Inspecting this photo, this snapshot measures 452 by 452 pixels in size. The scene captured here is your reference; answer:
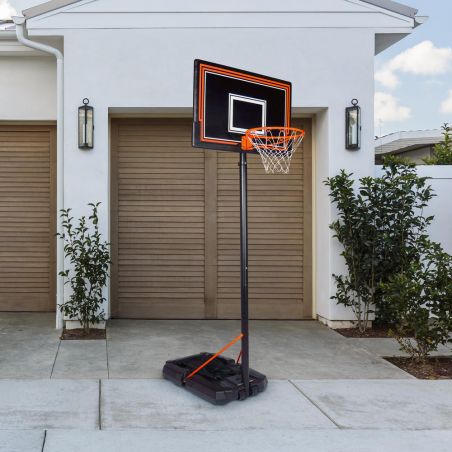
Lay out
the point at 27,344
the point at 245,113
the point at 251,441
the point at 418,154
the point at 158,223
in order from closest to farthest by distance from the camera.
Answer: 1. the point at 251,441
2. the point at 245,113
3. the point at 27,344
4. the point at 158,223
5. the point at 418,154

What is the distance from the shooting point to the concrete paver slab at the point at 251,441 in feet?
10.6

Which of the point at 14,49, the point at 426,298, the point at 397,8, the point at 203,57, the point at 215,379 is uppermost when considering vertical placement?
the point at 397,8

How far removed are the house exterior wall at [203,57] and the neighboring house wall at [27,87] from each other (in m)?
0.88

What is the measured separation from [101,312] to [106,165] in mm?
1777

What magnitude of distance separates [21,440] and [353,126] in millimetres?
4968

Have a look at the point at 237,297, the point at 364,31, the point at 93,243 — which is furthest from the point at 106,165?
the point at 364,31

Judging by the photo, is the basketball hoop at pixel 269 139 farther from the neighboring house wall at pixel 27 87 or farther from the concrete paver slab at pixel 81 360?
the neighboring house wall at pixel 27 87

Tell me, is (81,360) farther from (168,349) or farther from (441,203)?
(441,203)

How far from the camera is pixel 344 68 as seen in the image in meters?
6.51

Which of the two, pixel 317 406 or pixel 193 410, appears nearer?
pixel 193 410

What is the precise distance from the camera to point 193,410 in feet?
12.7

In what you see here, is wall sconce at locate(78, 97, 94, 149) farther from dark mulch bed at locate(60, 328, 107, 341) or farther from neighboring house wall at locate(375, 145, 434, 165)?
neighboring house wall at locate(375, 145, 434, 165)

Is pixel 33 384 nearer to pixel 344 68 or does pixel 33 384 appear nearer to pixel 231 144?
pixel 231 144

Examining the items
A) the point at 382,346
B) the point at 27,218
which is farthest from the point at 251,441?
the point at 27,218
